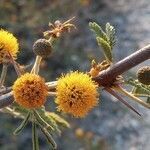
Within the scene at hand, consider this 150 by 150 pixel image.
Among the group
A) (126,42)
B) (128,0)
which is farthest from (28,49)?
(128,0)

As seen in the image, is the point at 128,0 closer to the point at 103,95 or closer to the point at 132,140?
the point at 103,95

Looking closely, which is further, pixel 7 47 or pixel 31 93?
pixel 7 47

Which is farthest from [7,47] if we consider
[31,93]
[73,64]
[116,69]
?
[73,64]

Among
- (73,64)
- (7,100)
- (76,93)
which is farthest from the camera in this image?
(73,64)

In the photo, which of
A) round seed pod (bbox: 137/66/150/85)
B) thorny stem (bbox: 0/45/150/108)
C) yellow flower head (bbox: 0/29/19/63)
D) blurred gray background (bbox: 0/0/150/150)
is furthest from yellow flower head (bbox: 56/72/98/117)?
blurred gray background (bbox: 0/0/150/150)

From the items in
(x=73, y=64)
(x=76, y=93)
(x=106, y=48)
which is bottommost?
(x=76, y=93)

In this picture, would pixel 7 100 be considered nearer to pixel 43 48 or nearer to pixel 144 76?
pixel 43 48
